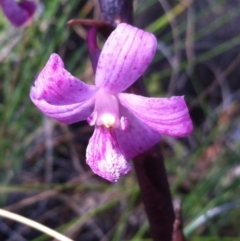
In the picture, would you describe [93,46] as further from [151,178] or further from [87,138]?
[87,138]

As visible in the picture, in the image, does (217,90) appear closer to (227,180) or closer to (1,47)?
(227,180)

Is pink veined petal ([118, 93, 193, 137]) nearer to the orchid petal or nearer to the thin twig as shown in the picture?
the orchid petal

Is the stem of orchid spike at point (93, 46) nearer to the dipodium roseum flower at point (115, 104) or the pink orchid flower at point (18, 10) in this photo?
the dipodium roseum flower at point (115, 104)

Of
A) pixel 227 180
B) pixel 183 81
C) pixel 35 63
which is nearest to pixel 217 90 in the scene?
pixel 183 81

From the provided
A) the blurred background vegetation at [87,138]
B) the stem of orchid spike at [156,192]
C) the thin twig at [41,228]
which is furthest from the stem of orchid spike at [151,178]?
the blurred background vegetation at [87,138]

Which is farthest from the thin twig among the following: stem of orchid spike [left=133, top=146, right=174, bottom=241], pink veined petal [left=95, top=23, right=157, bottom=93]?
pink veined petal [left=95, top=23, right=157, bottom=93]
